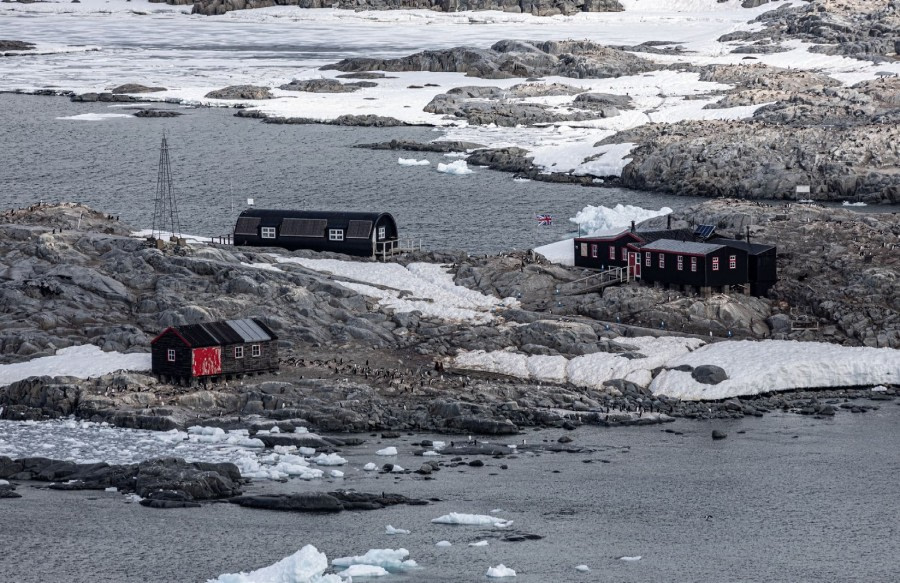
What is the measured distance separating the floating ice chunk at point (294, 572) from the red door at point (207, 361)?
21.8 meters

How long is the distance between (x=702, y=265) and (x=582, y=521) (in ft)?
90.5

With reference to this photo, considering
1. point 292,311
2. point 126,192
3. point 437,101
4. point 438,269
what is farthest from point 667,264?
point 437,101

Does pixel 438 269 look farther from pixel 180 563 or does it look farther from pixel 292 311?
pixel 180 563

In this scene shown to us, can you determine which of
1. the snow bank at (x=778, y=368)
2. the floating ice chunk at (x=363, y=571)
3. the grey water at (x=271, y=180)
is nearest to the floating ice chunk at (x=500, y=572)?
the floating ice chunk at (x=363, y=571)

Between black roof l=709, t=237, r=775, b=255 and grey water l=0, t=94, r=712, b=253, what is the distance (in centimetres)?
1758

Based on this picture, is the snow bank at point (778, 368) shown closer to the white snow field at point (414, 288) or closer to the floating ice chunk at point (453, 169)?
the white snow field at point (414, 288)

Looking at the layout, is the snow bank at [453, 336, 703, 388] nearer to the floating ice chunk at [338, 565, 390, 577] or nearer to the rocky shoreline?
the rocky shoreline

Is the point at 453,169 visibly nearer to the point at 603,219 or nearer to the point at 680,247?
the point at 603,219

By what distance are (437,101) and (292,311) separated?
320ft

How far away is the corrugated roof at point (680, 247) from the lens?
80500 millimetres

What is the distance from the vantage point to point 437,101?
566 feet

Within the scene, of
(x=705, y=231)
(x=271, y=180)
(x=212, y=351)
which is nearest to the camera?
(x=212, y=351)

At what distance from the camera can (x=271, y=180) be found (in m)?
130

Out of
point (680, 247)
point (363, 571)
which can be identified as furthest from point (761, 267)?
point (363, 571)
